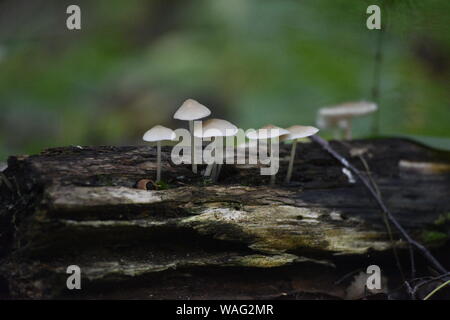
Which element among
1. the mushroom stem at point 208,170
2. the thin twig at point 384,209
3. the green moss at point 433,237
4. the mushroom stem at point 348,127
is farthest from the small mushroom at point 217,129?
the mushroom stem at point 348,127

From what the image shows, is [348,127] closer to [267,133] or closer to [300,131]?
[300,131]

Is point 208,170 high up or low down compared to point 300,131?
down

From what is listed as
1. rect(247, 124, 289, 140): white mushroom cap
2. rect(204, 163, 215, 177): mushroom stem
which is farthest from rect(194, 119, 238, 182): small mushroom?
rect(204, 163, 215, 177): mushroom stem

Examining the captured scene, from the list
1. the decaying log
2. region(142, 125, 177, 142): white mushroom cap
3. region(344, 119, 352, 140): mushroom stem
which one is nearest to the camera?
the decaying log

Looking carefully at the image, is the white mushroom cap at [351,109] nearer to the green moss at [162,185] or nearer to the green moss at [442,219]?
the green moss at [442,219]

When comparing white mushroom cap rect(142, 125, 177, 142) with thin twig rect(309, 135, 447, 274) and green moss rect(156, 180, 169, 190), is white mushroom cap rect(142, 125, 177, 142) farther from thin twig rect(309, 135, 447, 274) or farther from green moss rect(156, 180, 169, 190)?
thin twig rect(309, 135, 447, 274)

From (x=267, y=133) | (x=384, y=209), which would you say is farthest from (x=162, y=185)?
(x=384, y=209)
